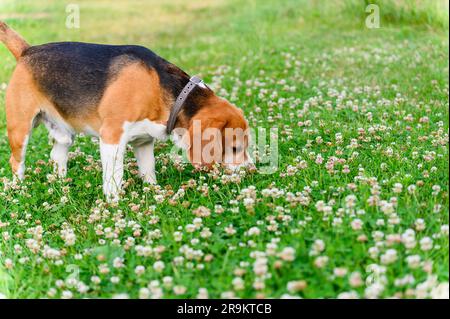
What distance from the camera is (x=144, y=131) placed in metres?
6.50

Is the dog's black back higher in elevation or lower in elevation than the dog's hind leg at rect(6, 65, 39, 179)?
higher

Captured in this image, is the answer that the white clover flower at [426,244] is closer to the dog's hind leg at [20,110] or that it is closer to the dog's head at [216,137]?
the dog's head at [216,137]

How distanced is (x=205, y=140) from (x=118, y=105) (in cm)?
91

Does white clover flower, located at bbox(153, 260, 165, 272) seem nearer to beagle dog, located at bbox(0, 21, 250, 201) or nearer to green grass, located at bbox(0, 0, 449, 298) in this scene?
green grass, located at bbox(0, 0, 449, 298)

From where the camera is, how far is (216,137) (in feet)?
20.4

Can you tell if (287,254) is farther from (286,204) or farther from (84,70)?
(84,70)

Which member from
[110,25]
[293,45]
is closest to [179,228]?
[293,45]

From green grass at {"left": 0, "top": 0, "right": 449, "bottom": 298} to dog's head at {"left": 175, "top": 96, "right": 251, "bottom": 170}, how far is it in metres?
0.25

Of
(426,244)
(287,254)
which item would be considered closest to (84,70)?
(287,254)

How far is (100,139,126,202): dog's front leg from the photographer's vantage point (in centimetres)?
635

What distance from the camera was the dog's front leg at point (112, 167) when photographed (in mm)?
6352

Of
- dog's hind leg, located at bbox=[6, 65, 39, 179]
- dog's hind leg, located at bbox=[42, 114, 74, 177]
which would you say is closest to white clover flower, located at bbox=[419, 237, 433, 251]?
dog's hind leg, located at bbox=[42, 114, 74, 177]

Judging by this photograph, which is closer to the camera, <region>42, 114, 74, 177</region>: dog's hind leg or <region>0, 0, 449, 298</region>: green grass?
<region>0, 0, 449, 298</region>: green grass
